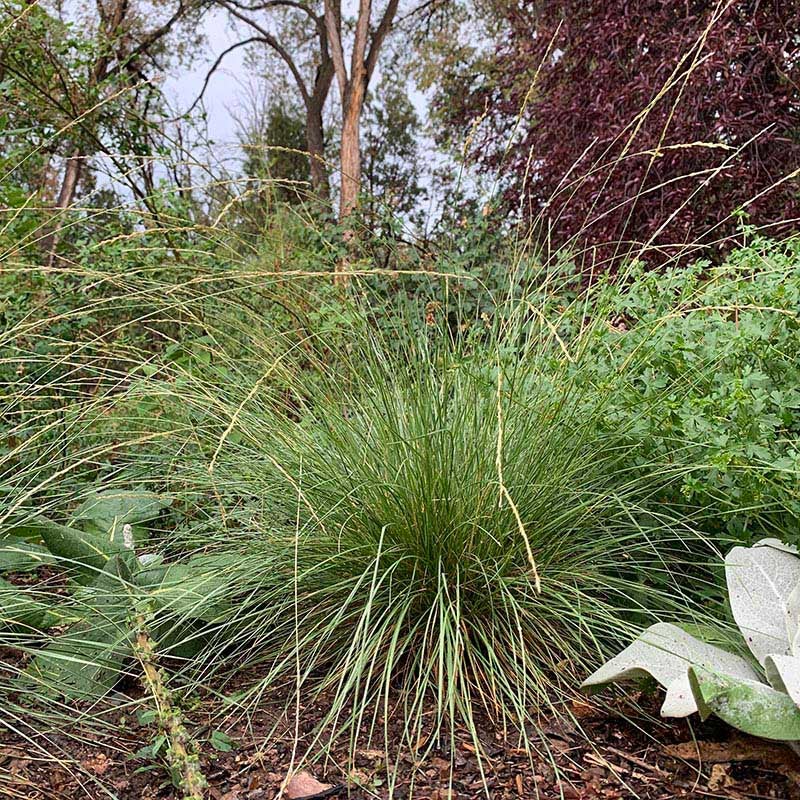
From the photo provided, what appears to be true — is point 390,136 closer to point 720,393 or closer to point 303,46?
point 303,46

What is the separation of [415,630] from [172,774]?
0.55 m

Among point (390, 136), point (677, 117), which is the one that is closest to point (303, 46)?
point (390, 136)

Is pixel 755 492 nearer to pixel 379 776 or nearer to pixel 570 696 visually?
pixel 570 696

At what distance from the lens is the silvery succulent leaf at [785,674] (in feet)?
4.12

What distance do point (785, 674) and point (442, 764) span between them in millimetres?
626

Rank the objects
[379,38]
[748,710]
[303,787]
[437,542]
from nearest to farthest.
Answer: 1. [748,710]
2. [303,787]
3. [437,542]
4. [379,38]

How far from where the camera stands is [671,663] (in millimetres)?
1399

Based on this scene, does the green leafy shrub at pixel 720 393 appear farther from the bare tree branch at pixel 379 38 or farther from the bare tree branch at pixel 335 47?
the bare tree branch at pixel 379 38

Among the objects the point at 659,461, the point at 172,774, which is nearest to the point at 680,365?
the point at 659,461

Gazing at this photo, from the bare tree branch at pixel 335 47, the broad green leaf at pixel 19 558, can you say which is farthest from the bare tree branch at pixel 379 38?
the broad green leaf at pixel 19 558

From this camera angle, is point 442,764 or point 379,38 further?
point 379,38

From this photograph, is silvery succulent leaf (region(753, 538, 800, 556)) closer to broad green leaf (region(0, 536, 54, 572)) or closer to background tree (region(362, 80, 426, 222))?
broad green leaf (region(0, 536, 54, 572))

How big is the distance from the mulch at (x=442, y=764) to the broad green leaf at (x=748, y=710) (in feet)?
0.51

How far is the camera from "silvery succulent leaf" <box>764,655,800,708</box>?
1.25 m
